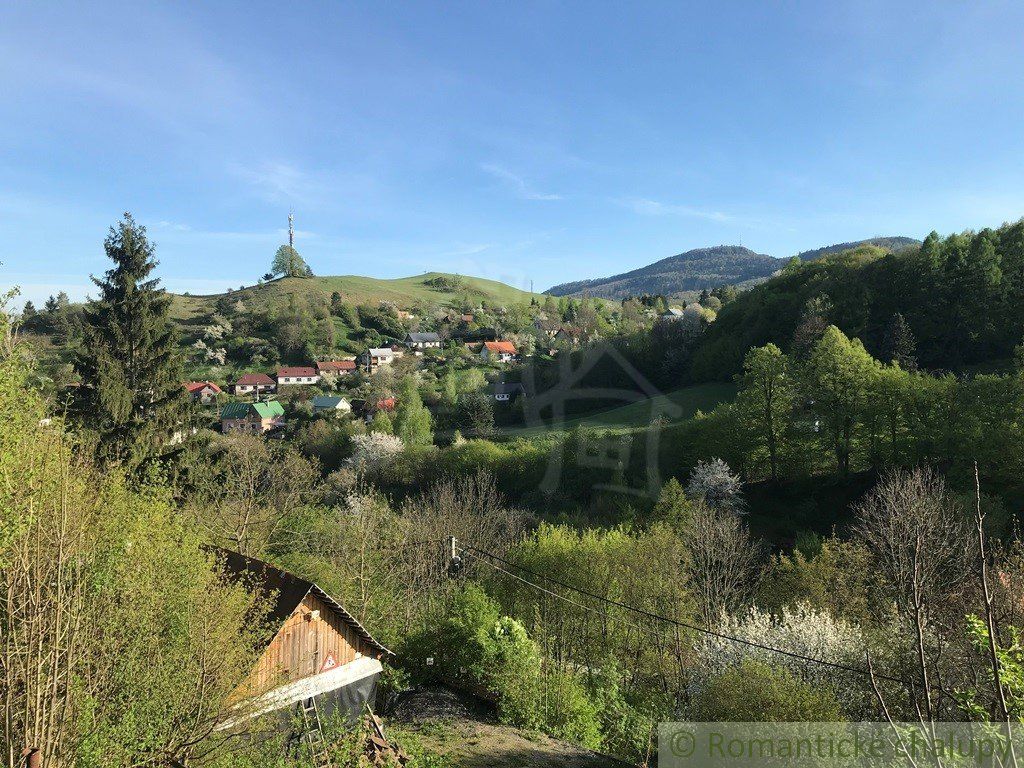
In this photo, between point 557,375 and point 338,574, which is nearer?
point 338,574

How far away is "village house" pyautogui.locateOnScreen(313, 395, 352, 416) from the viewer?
66.1m

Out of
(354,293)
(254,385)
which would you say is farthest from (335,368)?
(354,293)

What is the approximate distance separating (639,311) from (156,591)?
373ft

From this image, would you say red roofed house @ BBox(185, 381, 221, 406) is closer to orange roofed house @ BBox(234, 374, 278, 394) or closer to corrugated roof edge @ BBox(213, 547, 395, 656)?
orange roofed house @ BBox(234, 374, 278, 394)

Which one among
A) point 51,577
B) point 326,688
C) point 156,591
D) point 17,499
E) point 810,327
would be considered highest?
point 810,327

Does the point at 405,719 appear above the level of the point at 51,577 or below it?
below

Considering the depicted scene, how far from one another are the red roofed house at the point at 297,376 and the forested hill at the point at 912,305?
50.0 metres

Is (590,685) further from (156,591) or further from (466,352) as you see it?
(466,352)

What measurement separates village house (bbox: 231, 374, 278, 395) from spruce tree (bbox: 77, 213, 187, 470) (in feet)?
202

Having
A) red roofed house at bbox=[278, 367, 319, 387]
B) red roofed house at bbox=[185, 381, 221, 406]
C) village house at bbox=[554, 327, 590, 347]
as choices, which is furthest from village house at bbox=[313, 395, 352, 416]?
village house at bbox=[554, 327, 590, 347]

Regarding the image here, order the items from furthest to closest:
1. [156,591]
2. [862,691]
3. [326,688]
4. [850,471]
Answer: [850,471] < [326,688] < [862,691] < [156,591]

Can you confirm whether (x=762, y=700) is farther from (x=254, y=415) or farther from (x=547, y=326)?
(x=547, y=326)

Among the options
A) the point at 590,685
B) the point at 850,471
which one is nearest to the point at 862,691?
the point at 590,685

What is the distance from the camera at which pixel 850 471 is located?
107 ft
